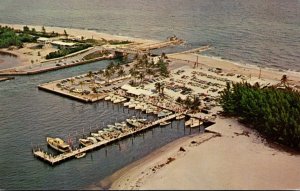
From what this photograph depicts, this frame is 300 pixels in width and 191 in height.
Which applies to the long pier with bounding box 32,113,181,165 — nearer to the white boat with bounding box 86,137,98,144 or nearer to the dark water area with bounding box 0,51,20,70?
the white boat with bounding box 86,137,98,144

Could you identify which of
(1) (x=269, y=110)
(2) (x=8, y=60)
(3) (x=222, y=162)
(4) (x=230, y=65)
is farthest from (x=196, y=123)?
(2) (x=8, y=60)

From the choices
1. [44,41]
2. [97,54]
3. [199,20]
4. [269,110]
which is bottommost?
[97,54]

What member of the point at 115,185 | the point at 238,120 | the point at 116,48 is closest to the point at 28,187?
the point at 115,185

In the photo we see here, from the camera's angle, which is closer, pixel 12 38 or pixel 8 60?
pixel 8 60

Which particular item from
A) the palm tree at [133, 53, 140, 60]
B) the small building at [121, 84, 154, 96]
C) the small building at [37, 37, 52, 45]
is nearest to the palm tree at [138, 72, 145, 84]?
the small building at [121, 84, 154, 96]

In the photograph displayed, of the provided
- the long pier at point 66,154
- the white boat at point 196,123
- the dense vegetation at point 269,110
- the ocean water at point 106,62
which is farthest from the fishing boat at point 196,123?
the long pier at point 66,154

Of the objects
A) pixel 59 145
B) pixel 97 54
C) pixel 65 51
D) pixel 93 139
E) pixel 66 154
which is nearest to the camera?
pixel 66 154

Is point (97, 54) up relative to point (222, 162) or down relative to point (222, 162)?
up

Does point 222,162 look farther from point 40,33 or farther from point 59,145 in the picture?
point 40,33
